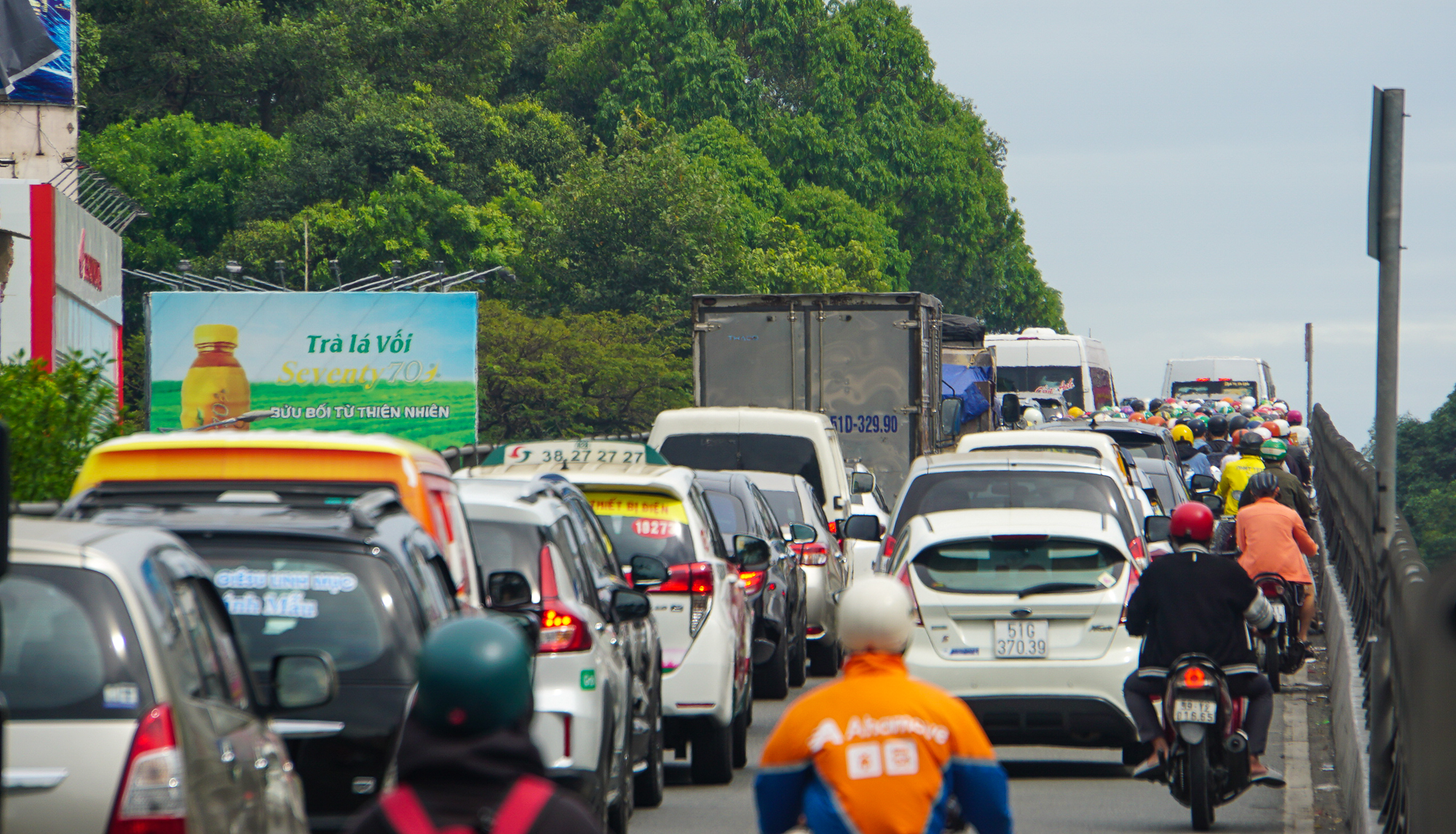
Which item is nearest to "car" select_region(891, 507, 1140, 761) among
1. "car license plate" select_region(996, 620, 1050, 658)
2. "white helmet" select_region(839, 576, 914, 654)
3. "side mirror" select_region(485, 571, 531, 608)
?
"car license plate" select_region(996, 620, 1050, 658)

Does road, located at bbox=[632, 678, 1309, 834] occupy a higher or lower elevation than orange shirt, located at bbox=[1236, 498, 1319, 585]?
lower

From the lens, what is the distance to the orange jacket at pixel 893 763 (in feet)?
16.4

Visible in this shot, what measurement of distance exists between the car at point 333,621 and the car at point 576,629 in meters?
1.49

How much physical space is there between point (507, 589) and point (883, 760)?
3478 millimetres

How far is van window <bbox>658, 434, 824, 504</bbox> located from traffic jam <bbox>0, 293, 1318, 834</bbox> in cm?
3

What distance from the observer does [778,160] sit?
77.8 m

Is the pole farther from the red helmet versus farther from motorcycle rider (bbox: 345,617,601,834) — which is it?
motorcycle rider (bbox: 345,617,601,834)

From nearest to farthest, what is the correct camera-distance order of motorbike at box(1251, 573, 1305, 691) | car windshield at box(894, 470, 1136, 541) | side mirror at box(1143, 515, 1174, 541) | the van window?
car windshield at box(894, 470, 1136, 541) → side mirror at box(1143, 515, 1174, 541) → motorbike at box(1251, 573, 1305, 691) → the van window

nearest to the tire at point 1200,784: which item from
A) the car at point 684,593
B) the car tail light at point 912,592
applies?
the car tail light at point 912,592

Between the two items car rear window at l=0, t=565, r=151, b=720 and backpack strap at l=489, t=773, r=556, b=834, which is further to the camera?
car rear window at l=0, t=565, r=151, b=720

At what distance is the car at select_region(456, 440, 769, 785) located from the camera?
11.3 metres

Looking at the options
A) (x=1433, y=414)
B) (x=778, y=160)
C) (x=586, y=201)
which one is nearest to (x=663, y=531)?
(x=1433, y=414)

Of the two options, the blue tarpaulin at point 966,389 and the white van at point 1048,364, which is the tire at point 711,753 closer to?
the blue tarpaulin at point 966,389

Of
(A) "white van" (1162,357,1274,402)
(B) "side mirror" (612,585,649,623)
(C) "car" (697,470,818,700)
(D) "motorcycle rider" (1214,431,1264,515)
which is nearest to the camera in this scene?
(B) "side mirror" (612,585,649,623)
